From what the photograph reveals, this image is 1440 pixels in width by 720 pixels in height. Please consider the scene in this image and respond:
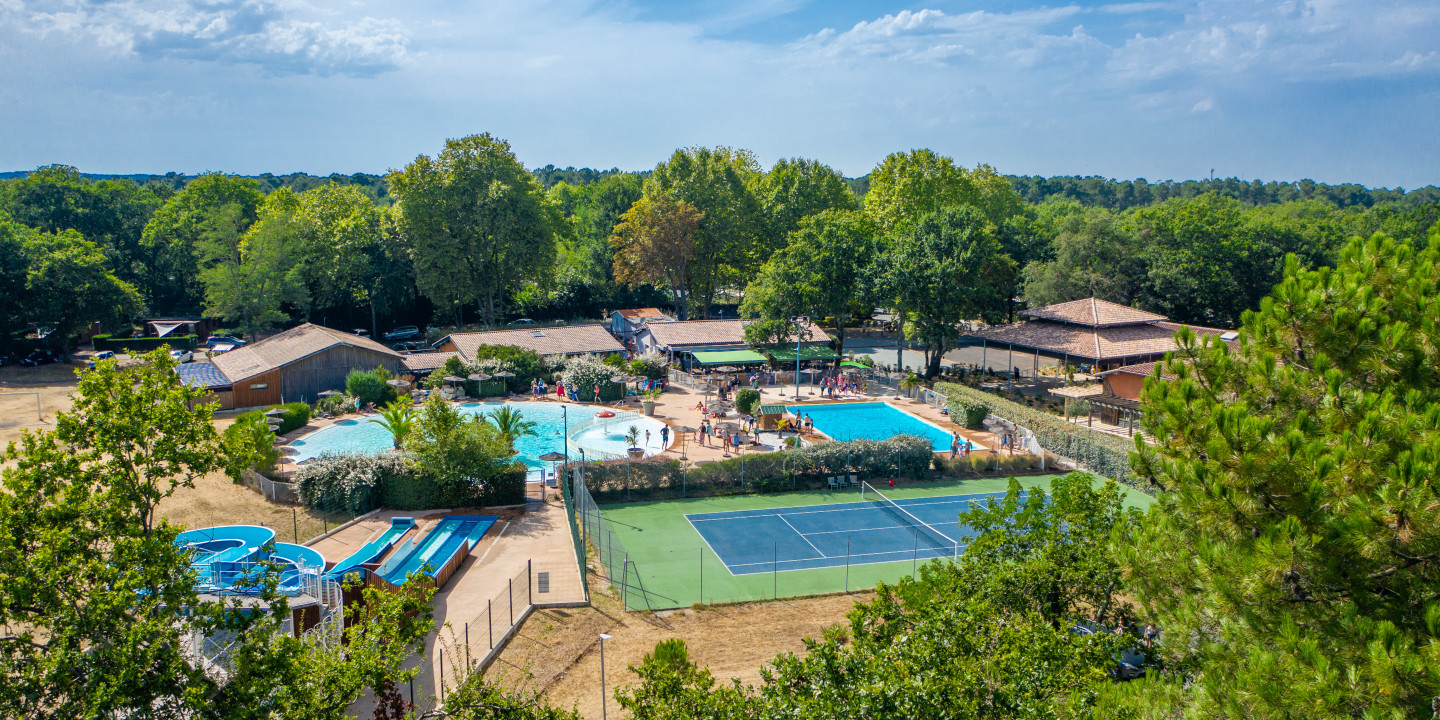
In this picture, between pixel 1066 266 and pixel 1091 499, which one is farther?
pixel 1066 266

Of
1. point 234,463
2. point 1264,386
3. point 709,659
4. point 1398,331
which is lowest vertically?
point 709,659

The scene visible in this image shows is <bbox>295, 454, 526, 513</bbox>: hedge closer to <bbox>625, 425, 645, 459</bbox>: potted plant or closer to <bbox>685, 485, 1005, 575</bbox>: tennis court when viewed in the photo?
<bbox>625, 425, 645, 459</bbox>: potted plant

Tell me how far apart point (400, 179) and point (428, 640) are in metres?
50.1

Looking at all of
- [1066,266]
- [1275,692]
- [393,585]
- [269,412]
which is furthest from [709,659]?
[1066,266]

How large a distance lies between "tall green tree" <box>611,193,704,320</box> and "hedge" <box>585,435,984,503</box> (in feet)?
122

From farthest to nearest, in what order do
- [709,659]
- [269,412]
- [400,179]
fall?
[400,179] < [269,412] < [709,659]

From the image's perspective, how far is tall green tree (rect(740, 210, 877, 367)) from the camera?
173 ft

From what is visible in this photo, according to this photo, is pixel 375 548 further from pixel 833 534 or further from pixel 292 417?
pixel 292 417

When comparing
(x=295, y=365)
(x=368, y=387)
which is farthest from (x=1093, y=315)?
(x=295, y=365)

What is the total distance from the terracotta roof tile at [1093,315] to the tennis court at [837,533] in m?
21.8

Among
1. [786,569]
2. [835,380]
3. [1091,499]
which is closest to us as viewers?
[1091,499]

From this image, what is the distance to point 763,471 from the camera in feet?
107

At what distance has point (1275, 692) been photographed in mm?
8969

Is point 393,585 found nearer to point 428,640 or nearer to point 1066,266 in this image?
point 428,640
